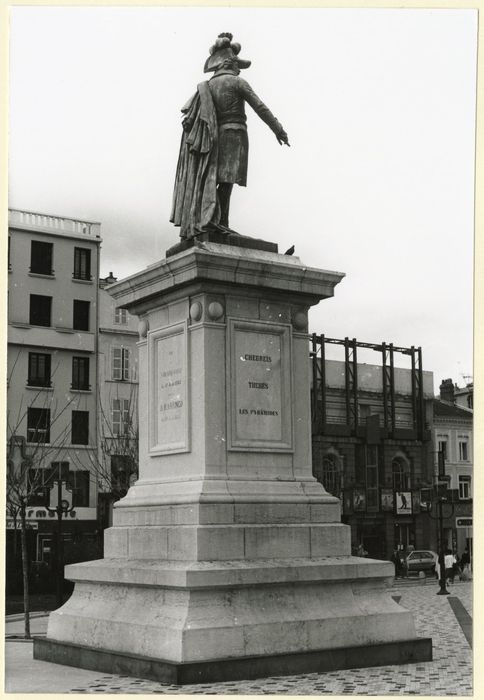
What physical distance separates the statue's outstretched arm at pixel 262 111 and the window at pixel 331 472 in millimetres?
47968

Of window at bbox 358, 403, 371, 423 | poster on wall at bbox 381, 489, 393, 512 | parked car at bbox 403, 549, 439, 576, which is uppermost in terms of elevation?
window at bbox 358, 403, 371, 423

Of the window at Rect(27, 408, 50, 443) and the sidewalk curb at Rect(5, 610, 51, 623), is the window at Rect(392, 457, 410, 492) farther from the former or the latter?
the sidewalk curb at Rect(5, 610, 51, 623)

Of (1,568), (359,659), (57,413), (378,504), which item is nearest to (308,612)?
(359,659)

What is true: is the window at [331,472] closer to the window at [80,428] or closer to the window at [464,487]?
the window at [464,487]

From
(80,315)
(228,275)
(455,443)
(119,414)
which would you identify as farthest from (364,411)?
(228,275)

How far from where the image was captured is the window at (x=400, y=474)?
217 ft

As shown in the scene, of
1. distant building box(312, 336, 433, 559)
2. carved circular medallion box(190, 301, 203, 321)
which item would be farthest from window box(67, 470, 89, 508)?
carved circular medallion box(190, 301, 203, 321)

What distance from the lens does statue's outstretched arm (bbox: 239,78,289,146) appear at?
1423 cm

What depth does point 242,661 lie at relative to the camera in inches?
443

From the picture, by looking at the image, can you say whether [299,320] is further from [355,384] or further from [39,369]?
[355,384]

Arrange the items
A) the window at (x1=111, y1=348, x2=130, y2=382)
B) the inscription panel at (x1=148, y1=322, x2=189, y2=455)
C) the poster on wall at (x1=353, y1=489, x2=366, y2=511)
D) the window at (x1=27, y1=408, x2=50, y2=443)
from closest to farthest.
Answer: the inscription panel at (x1=148, y1=322, x2=189, y2=455) < the window at (x1=27, y1=408, x2=50, y2=443) < the window at (x1=111, y1=348, x2=130, y2=382) < the poster on wall at (x1=353, y1=489, x2=366, y2=511)

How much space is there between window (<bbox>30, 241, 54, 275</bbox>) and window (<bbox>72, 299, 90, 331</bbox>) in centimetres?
274

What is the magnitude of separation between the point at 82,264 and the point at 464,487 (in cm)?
2877

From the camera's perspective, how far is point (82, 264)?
51062 millimetres
